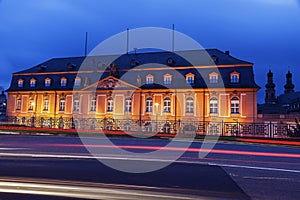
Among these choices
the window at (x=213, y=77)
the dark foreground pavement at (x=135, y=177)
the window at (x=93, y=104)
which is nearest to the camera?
the dark foreground pavement at (x=135, y=177)

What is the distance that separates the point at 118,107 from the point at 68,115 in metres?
8.90

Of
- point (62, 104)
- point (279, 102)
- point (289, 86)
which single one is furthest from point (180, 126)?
point (289, 86)

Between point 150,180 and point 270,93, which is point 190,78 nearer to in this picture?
point 150,180

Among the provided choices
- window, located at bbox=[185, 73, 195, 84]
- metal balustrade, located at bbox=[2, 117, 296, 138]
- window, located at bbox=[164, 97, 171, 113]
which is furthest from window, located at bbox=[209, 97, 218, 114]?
window, located at bbox=[164, 97, 171, 113]

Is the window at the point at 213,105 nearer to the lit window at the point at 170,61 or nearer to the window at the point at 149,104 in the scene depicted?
the lit window at the point at 170,61

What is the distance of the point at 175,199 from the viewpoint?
4676 mm

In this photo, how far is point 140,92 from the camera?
133ft

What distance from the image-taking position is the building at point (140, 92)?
3625cm

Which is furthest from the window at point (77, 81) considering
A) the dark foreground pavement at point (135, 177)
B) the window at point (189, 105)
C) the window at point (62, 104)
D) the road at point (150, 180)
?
the dark foreground pavement at point (135, 177)

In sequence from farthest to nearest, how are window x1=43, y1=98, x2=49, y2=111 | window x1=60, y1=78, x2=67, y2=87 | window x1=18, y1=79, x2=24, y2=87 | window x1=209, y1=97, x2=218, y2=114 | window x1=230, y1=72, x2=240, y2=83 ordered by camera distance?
window x1=18, y1=79, x2=24, y2=87 < window x1=43, y1=98, x2=49, y2=111 < window x1=60, y1=78, x2=67, y2=87 < window x1=209, y1=97, x2=218, y2=114 < window x1=230, y1=72, x2=240, y2=83

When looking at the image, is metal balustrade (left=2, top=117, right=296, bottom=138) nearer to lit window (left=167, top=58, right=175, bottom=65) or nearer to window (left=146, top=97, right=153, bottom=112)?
window (left=146, top=97, right=153, bottom=112)

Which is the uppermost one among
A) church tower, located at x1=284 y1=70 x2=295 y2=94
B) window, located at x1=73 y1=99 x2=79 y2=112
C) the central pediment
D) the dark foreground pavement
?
church tower, located at x1=284 y1=70 x2=295 y2=94

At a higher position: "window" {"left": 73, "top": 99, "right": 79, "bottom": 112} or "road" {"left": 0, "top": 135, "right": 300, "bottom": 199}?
"window" {"left": 73, "top": 99, "right": 79, "bottom": 112}

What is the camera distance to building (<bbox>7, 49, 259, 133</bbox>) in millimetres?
36250
